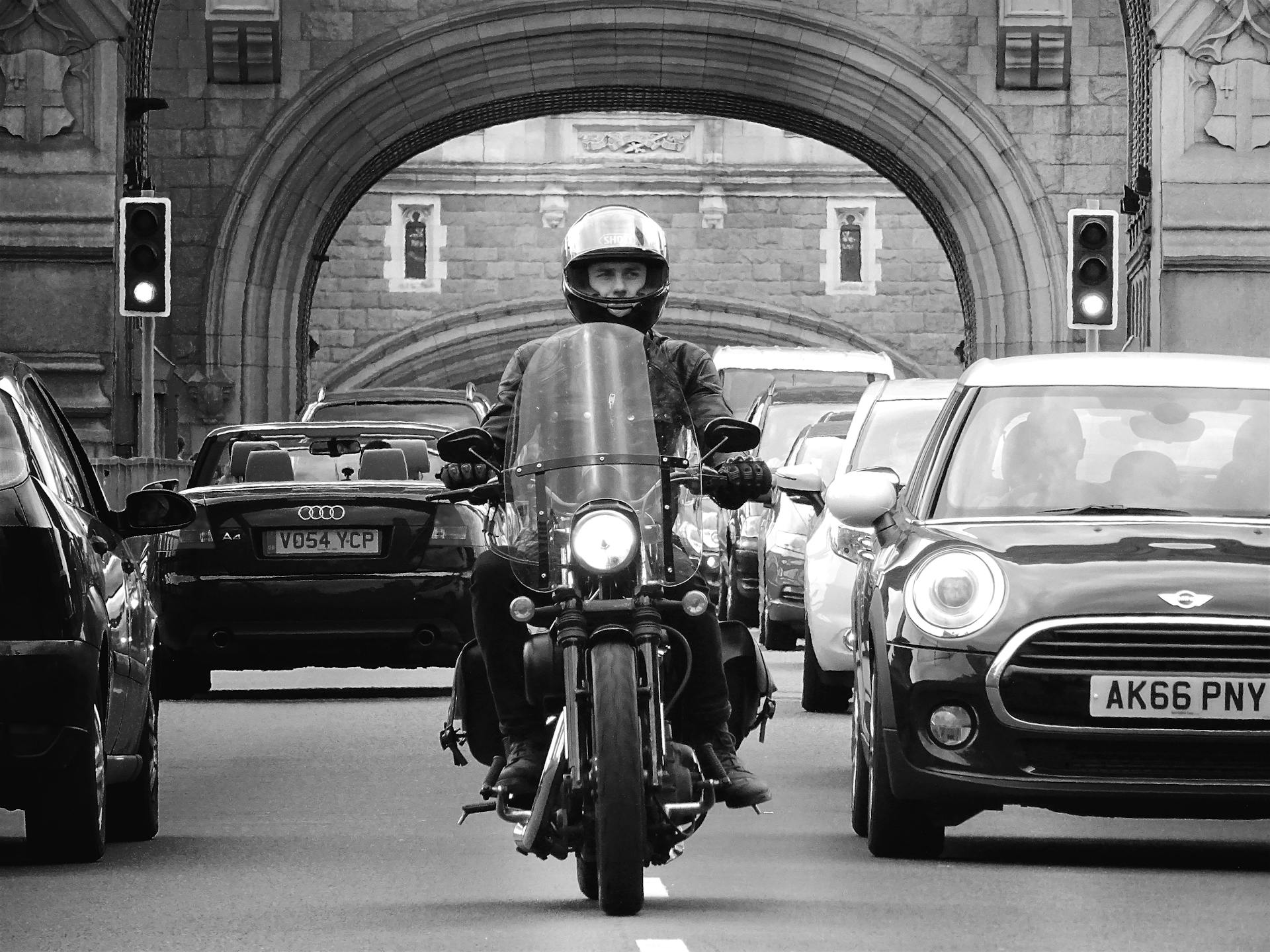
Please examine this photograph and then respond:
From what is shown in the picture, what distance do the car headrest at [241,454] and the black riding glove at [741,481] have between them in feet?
27.1

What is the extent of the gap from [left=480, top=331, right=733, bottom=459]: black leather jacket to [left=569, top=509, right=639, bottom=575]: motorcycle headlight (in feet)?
1.88

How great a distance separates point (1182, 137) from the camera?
26.8 metres

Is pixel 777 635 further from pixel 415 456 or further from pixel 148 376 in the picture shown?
pixel 148 376

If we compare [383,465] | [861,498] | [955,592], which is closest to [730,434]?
[955,592]

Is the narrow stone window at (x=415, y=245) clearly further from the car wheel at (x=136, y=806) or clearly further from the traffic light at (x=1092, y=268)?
the car wheel at (x=136, y=806)

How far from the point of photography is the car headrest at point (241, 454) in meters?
15.4

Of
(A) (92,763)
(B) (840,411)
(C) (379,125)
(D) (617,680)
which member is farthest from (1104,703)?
(C) (379,125)

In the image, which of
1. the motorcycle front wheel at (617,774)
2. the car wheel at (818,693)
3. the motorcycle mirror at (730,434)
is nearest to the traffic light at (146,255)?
the car wheel at (818,693)

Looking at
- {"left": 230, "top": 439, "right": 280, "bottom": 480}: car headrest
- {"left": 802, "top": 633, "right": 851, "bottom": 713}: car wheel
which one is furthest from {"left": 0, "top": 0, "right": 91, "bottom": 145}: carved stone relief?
{"left": 802, "top": 633, "right": 851, "bottom": 713}: car wheel

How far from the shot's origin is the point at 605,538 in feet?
22.1

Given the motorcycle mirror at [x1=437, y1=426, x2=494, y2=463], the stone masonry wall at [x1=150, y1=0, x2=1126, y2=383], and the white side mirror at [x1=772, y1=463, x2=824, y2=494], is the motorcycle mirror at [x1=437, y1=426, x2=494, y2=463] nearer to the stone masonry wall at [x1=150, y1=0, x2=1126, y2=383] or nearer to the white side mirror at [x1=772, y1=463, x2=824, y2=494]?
the white side mirror at [x1=772, y1=463, x2=824, y2=494]

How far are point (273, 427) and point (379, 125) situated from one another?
51.5 ft

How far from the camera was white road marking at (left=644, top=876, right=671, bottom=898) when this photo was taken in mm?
7305

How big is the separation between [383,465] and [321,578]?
2.74 feet
